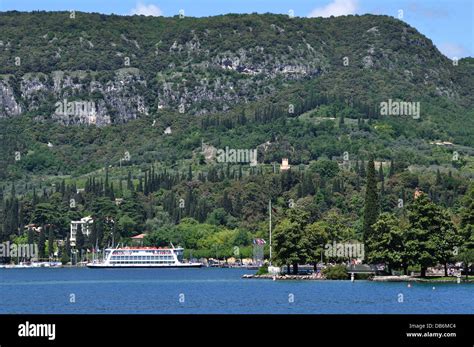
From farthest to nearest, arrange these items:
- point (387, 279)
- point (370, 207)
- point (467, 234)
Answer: point (370, 207) → point (387, 279) → point (467, 234)

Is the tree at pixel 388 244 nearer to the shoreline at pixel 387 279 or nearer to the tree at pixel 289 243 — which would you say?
the shoreline at pixel 387 279

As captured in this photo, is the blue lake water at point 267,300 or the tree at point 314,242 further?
the tree at point 314,242

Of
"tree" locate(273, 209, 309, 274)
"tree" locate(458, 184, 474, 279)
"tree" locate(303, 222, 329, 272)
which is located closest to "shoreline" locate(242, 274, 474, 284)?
"tree" locate(458, 184, 474, 279)

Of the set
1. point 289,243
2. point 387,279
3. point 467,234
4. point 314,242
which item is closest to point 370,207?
point 314,242

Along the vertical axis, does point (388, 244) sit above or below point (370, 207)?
below

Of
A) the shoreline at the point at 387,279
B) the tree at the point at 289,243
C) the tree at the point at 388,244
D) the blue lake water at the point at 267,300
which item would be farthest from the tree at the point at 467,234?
the tree at the point at 289,243

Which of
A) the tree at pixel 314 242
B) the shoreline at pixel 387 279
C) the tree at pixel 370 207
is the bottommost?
the shoreline at pixel 387 279

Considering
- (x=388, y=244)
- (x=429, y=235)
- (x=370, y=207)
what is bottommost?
(x=388, y=244)

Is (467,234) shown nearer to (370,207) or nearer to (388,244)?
(388,244)

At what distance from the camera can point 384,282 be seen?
107625mm

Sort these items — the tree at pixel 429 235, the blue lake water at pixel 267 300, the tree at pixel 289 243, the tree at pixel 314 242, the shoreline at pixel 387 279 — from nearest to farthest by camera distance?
the blue lake water at pixel 267 300
the tree at pixel 429 235
the shoreline at pixel 387 279
the tree at pixel 289 243
the tree at pixel 314 242

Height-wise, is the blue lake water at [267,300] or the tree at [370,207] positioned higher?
the tree at [370,207]
